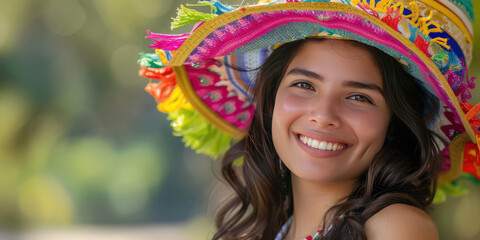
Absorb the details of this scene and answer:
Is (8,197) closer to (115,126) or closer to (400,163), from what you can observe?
(115,126)

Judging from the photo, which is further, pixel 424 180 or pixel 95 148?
pixel 95 148

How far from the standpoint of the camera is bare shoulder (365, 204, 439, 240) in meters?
1.55

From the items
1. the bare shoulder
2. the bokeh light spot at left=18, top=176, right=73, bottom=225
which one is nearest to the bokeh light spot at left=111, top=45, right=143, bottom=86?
the bokeh light spot at left=18, top=176, right=73, bottom=225

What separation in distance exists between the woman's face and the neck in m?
0.05

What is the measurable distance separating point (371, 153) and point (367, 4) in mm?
459

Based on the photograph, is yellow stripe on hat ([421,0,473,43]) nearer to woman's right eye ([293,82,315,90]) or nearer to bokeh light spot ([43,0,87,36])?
woman's right eye ([293,82,315,90])

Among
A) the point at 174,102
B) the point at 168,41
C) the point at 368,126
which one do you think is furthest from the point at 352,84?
the point at 174,102

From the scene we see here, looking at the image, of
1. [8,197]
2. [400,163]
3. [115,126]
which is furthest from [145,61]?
[8,197]

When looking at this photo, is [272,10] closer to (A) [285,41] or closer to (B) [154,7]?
(A) [285,41]

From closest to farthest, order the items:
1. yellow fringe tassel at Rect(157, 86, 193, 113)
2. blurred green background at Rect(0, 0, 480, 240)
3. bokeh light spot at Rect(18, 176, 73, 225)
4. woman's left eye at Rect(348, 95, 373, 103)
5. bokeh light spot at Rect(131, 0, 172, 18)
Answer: woman's left eye at Rect(348, 95, 373, 103), yellow fringe tassel at Rect(157, 86, 193, 113), bokeh light spot at Rect(131, 0, 172, 18), blurred green background at Rect(0, 0, 480, 240), bokeh light spot at Rect(18, 176, 73, 225)

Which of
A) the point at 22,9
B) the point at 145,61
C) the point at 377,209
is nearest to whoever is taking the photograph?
the point at 377,209

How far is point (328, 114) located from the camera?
173 cm

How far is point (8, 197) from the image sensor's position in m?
4.93

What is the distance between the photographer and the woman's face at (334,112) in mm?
1735
